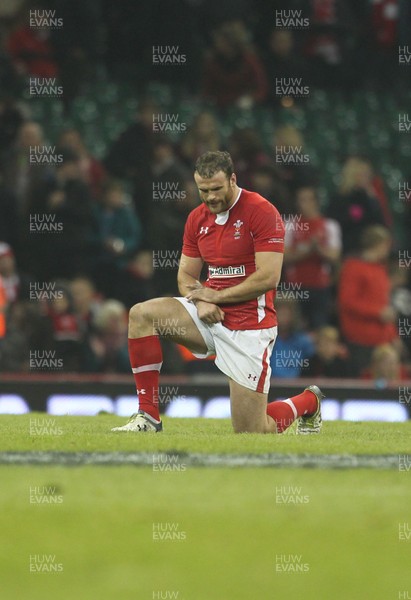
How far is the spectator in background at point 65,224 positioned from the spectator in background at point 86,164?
0.14 meters

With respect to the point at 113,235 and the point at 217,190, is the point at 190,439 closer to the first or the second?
the point at 217,190

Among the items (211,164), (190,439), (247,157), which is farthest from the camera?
(247,157)

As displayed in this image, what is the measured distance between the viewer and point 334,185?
57.0 ft

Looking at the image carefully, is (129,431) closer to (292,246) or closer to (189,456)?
(189,456)

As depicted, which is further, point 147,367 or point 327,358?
point 327,358

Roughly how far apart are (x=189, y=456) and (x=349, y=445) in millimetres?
1239

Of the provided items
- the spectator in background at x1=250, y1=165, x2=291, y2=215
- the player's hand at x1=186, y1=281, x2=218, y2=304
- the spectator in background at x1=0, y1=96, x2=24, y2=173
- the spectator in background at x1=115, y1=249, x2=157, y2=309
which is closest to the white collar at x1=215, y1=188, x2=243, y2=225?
the player's hand at x1=186, y1=281, x2=218, y2=304

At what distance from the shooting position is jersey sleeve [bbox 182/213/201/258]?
8.90m

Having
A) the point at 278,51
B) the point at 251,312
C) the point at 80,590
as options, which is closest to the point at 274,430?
the point at 251,312

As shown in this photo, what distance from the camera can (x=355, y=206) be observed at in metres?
14.8

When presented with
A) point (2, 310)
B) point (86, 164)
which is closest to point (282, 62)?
point (86, 164)

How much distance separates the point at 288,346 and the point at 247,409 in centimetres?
473

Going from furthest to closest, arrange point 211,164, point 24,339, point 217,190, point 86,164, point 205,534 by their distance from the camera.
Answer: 1. point 86,164
2. point 24,339
3. point 217,190
4. point 211,164
5. point 205,534

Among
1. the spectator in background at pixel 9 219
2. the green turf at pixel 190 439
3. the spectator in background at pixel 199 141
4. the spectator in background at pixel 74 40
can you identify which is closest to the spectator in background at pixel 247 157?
the spectator in background at pixel 199 141
